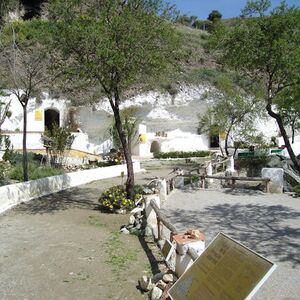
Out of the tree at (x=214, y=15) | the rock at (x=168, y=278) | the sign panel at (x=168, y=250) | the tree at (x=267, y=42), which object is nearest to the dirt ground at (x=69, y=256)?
the rock at (x=168, y=278)

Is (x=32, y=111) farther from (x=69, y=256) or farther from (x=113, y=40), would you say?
(x=69, y=256)

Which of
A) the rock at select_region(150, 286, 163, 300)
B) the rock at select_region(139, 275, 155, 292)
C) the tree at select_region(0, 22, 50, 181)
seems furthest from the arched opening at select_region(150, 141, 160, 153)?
the rock at select_region(150, 286, 163, 300)

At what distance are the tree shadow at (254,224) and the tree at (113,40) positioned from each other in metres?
2.49

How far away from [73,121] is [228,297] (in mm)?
32532

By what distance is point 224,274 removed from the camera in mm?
3854

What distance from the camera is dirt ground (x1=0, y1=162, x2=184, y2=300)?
620 cm

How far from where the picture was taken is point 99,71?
38.7ft

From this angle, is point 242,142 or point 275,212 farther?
point 242,142

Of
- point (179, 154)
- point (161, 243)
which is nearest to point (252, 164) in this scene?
point (161, 243)

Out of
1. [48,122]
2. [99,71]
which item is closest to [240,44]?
[99,71]

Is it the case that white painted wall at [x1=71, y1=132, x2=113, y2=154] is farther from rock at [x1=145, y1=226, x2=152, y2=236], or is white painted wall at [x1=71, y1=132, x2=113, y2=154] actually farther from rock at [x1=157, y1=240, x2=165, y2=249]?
rock at [x1=157, y1=240, x2=165, y2=249]

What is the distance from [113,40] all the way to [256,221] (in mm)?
5952

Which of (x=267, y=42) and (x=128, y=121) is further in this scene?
(x=128, y=121)

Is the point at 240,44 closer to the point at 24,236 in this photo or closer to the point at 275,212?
the point at 275,212
